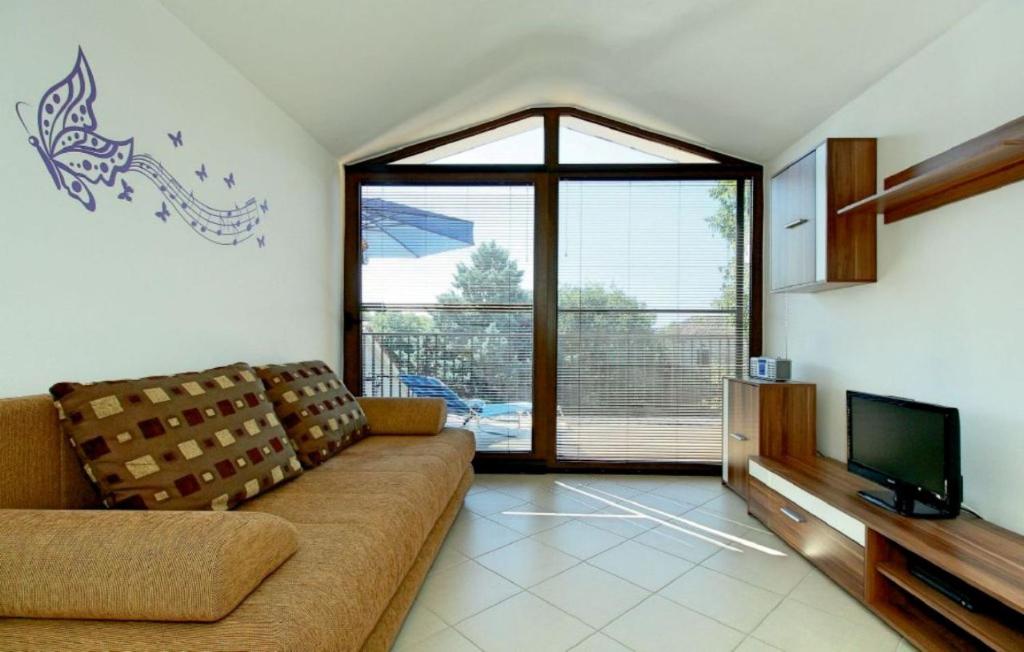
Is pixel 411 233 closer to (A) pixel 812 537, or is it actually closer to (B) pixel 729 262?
(B) pixel 729 262

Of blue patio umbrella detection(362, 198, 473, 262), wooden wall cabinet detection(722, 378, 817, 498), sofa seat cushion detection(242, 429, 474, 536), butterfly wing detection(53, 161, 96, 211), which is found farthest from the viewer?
blue patio umbrella detection(362, 198, 473, 262)

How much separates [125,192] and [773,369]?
3.42 metres

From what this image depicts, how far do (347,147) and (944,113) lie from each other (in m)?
3.40

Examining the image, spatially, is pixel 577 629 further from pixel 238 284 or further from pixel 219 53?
pixel 219 53

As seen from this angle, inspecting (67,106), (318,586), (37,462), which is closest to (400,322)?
(67,106)

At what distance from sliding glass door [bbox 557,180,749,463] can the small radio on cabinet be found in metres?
0.49

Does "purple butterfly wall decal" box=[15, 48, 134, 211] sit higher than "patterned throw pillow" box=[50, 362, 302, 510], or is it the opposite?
"purple butterfly wall decal" box=[15, 48, 134, 211]

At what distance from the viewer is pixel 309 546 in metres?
1.29

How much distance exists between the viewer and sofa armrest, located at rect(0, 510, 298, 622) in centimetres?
90

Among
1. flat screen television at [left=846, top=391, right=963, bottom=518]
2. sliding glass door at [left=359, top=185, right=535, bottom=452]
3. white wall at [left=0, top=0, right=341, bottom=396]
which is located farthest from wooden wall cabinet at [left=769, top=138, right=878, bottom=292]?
white wall at [left=0, top=0, right=341, bottom=396]

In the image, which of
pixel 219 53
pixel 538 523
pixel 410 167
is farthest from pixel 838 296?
pixel 219 53

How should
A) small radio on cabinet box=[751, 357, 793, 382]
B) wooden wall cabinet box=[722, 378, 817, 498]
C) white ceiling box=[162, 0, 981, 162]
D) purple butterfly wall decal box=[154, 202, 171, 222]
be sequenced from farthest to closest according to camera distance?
small radio on cabinet box=[751, 357, 793, 382], wooden wall cabinet box=[722, 378, 817, 498], white ceiling box=[162, 0, 981, 162], purple butterfly wall decal box=[154, 202, 171, 222]

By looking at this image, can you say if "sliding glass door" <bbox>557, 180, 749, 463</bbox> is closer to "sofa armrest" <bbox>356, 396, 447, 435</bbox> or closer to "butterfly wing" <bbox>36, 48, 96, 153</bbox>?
"sofa armrest" <bbox>356, 396, 447, 435</bbox>

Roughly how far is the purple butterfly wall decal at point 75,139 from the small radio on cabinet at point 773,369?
3.44 metres
